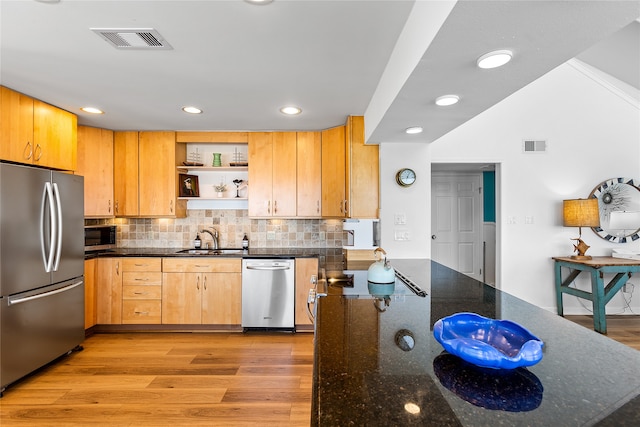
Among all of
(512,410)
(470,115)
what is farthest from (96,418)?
(470,115)

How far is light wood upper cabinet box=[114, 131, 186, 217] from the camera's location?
3.79 metres

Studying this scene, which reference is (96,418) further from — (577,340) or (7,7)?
(577,340)

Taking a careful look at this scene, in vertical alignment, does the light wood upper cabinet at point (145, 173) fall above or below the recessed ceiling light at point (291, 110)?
below

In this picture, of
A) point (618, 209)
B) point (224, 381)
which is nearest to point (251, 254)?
point (224, 381)

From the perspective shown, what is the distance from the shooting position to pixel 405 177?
3102 mm

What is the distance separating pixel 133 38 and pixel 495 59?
181 centimetres

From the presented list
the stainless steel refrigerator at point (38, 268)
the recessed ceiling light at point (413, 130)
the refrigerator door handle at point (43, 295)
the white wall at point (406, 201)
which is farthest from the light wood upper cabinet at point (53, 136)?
the recessed ceiling light at point (413, 130)

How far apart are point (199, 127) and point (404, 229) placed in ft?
8.20

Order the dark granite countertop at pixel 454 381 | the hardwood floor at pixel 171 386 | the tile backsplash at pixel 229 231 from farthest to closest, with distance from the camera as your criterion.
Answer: the tile backsplash at pixel 229 231
the hardwood floor at pixel 171 386
the dark granite countertop at pixel 454 381

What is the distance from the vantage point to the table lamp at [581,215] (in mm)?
3691

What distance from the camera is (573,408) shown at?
27.8 inches

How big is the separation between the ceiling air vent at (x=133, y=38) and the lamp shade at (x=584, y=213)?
14.1 feet

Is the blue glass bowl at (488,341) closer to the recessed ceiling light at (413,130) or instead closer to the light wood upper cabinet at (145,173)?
the recessed ceiling light at (413,130)

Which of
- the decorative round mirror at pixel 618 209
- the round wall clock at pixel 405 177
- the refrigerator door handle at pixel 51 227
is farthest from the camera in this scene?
the decorative round mirror at pixel 618 209
